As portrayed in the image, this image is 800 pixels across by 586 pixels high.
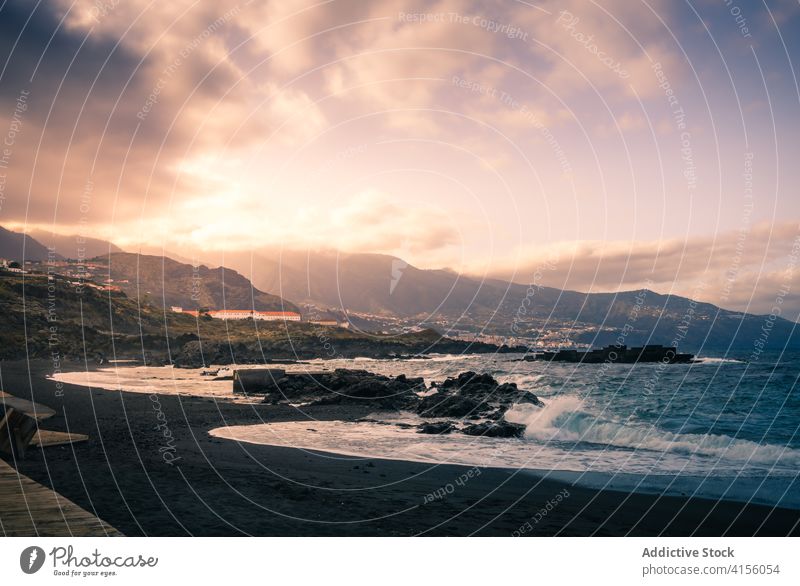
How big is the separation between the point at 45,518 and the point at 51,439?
335 inches

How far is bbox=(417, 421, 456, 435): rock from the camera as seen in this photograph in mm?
24047

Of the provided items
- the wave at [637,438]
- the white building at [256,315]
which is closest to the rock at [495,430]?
the wave at [637,438]

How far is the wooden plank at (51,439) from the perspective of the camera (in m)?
15.3

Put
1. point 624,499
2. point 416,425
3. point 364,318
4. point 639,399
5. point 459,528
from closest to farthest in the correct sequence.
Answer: point 459,528 → point 624,499 → point 416,425 → point 639,399 → point 364,318

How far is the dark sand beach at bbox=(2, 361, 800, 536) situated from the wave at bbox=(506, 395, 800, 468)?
8818 mm

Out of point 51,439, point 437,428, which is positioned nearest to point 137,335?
point 437,428

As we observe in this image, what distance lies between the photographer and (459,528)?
10734 mm

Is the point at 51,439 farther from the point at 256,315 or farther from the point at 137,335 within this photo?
the point at 256,315

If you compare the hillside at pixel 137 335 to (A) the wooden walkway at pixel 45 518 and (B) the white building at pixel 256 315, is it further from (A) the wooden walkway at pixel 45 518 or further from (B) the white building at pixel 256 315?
(A) the wooden walkway at pixel 45 518

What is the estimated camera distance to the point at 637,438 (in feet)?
81.1

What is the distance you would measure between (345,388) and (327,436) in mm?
16178

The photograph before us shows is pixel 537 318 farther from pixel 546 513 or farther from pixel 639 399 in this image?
pixel 546 513

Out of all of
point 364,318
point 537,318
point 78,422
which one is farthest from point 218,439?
point 537,318

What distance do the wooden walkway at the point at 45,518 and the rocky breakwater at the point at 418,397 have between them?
651 inches
